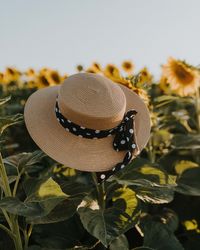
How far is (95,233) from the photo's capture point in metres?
1.75

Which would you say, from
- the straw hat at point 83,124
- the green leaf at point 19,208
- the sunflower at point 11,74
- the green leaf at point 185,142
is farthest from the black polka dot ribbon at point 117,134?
the sunflower at point 11,74

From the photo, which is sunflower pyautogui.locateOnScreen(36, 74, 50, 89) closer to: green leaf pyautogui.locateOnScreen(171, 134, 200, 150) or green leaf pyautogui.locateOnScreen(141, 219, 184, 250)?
A: green leaf pyautogui.locateOnScreen(171, 134, 200, 150)

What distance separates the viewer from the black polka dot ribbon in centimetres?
177

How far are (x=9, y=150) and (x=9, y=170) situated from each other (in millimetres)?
1220

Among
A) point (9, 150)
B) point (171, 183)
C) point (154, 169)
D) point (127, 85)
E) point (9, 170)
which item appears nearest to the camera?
point (171, 183)

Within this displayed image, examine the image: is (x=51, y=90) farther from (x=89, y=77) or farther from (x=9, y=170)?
(x=9, y=170)

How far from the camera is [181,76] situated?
328 cm

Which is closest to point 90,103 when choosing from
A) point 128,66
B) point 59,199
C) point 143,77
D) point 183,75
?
point 59,199

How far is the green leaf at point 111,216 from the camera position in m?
1.76

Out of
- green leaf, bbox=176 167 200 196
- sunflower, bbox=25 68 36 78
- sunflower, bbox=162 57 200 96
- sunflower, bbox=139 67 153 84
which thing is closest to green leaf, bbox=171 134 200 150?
green leaf, bbox=176 167 200 196

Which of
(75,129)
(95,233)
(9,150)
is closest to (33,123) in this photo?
(75,129)

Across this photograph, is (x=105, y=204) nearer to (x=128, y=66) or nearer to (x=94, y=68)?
(x=94, y=68)

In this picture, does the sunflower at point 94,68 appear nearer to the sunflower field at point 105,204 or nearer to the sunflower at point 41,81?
the sunflower at point 41,81

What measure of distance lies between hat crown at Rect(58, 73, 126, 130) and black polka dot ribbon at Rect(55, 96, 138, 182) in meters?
0.02
